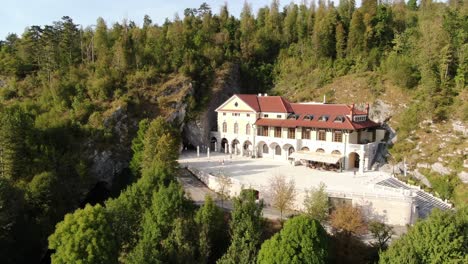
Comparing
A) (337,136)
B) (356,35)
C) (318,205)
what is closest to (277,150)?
(337,136)

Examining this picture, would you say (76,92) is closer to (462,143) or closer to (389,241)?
(389,241)

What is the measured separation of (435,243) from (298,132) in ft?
83.6

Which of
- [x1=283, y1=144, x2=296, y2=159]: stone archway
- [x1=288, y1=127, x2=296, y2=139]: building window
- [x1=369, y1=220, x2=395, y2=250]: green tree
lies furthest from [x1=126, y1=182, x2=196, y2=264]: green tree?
[x1=288, y1=127, x2=296, y2=139]: building window

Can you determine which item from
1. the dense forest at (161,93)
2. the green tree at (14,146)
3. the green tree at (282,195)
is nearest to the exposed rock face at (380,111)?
the dense forest at (161,93)

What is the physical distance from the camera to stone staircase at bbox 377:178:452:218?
111ft

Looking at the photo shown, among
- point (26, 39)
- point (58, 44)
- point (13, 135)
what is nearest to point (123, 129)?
point (13, 135)

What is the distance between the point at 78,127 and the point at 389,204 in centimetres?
3740

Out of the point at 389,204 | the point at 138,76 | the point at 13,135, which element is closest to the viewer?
the point at 389,204

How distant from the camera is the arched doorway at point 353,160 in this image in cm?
4450

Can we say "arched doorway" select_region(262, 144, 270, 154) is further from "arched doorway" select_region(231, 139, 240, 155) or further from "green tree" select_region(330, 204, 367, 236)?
"green tree" select_region(330, 204, 367, 236)

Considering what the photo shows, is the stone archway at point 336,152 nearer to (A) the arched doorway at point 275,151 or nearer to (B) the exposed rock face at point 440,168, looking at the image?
(A) the arched doorway at point 275,151

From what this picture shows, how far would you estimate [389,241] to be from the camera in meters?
28.8

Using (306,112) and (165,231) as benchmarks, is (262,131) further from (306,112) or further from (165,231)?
(165,231)

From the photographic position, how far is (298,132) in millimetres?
47594
